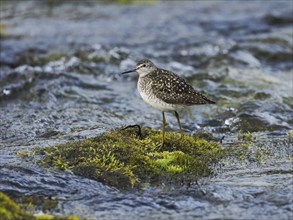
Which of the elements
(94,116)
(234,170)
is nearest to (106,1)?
(94,116)

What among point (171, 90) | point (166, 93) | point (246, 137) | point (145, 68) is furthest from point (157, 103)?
point (246, 137)

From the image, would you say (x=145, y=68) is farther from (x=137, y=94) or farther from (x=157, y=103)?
(x=137, y=94)

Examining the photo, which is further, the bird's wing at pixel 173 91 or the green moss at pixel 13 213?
the bird's wing at pixel 173 91

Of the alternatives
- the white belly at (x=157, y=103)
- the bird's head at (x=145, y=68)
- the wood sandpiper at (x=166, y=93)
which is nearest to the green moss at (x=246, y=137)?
the wood sandpiper at (x=166, y=93)

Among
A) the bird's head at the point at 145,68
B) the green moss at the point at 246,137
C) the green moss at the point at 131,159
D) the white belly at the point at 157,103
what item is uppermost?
the bird's head at the point at 145,68

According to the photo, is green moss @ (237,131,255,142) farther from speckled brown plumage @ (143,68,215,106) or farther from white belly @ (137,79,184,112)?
white belly @ (137,79,184,112)

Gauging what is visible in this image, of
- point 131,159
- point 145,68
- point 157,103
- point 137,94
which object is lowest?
point 137,94

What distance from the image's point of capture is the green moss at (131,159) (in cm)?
786

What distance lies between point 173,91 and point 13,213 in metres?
3.24

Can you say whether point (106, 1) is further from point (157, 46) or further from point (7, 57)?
point (7, 57)

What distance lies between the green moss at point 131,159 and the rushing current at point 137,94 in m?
0.20

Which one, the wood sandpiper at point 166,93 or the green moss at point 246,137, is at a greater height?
the wood sandpiper at point 166,93

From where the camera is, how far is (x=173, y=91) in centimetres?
880

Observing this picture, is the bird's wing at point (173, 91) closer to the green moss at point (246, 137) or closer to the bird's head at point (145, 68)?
the bird's head at point (145, 68)
